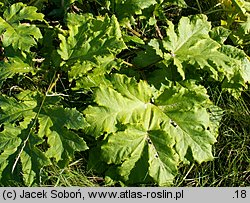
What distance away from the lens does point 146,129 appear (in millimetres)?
2617

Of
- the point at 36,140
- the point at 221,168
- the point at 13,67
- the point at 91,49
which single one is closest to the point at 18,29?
the point at 13,67

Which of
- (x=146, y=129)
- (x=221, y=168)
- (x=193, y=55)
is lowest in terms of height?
(x=221, y=168)

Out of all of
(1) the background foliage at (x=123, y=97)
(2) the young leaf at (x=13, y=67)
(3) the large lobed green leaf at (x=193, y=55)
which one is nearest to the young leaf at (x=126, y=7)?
(1) the background foliage at (x=123, y=97)

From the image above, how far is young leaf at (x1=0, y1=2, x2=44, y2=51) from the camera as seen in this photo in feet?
8.39

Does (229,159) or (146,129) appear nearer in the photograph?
(146,129)

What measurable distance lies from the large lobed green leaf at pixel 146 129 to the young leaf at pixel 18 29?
39 centimetres

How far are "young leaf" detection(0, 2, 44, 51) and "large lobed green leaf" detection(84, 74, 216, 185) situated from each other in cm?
39

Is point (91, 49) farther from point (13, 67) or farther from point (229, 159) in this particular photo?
point (229, 159)

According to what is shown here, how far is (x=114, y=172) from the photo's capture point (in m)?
2.75

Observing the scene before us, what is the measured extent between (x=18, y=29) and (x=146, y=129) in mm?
747

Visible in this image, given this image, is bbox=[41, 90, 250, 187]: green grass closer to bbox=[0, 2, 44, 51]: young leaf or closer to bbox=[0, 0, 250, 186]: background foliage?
bbox=[0, 0, 250, 186]: background foliage

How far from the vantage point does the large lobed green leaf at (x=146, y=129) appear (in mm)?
2582

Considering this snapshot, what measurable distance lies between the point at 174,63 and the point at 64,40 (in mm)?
534

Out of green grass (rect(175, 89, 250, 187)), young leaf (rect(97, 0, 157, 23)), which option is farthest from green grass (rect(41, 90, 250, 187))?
young leaf (rect(97, 0, 157, 23))
